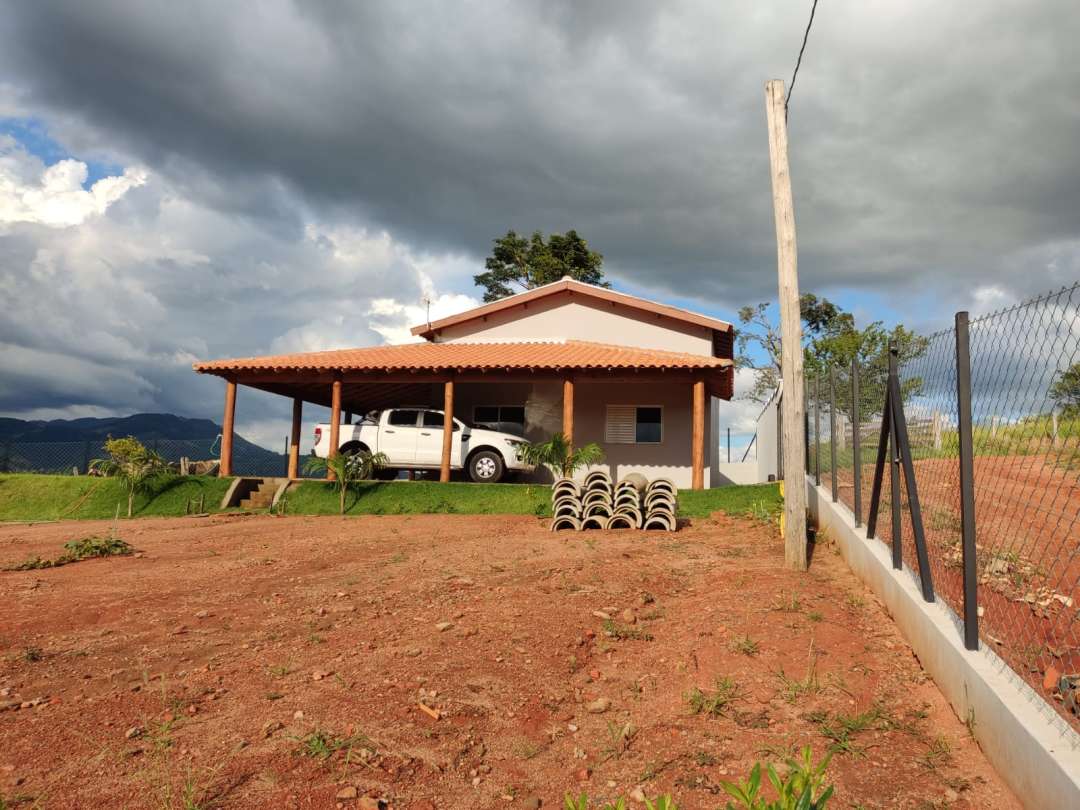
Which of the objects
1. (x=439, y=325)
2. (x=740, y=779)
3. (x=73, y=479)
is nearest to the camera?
(x=740, y=779)

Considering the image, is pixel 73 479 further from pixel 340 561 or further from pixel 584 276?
pixel 584 276

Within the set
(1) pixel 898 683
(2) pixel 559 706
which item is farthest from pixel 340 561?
(1) pixel 898 683

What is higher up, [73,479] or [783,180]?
[783,180]

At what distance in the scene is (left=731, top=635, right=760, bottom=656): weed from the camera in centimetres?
489

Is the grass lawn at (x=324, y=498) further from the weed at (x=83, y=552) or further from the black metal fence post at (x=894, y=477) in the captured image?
the black metal fence post at (x=894, y=477)

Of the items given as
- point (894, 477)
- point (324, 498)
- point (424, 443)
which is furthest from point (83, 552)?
point (894, 477)

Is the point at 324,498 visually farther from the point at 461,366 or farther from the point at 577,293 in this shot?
the point at 577,293

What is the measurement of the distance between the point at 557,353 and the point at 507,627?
1290cm

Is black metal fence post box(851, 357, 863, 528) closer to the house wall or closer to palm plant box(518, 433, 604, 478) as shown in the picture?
palm plant box(518, 433, 604, 478)

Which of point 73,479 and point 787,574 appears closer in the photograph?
point 787,574

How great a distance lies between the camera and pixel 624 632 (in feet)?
18.2

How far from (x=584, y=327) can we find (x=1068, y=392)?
17889 millimetres

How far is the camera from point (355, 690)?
425cm

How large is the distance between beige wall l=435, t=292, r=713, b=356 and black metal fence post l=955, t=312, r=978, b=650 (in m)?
16.3
